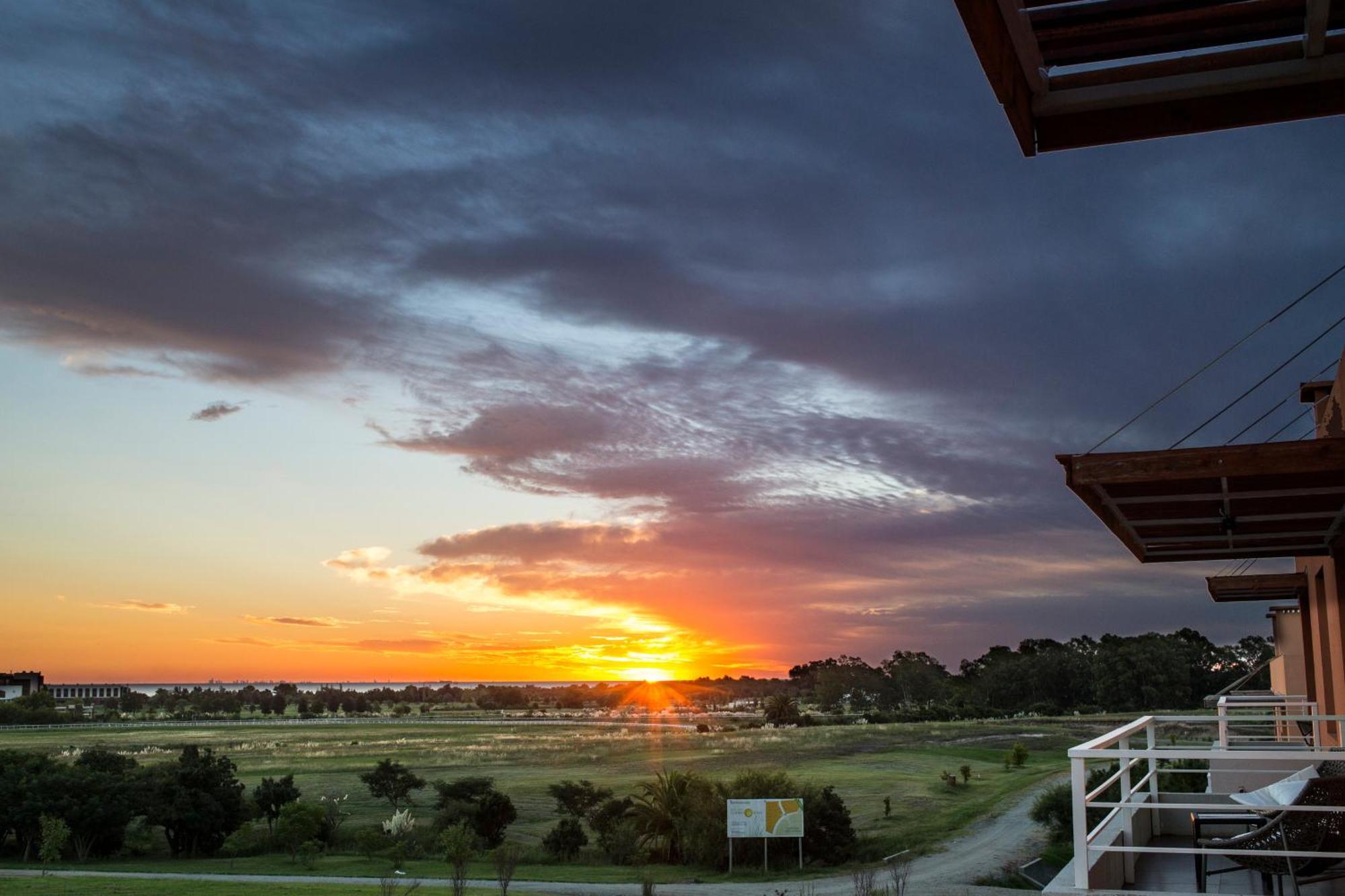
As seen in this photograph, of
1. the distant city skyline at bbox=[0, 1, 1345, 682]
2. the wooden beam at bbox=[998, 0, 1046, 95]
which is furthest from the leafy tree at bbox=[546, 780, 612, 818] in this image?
the wooden beam at bbox=[998, 0, 1046, 95]

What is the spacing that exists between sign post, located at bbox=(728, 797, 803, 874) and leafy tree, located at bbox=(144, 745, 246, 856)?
63.4 feet

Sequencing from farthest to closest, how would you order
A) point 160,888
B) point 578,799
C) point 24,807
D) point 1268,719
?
1. point 578,799
2. point 24,807
3. point 160,888
4. point 1268,719

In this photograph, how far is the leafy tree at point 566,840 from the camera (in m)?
38.2

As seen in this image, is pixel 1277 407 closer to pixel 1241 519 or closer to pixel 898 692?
pixel 1241 519

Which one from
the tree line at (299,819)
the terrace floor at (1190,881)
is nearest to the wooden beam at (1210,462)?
the terrace floor at (1190,881)

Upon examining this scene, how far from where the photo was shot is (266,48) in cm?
2538

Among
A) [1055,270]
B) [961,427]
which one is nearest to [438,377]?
[961,427]

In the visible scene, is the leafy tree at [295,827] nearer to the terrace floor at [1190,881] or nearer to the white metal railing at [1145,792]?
the white metal railing at [1145,792]

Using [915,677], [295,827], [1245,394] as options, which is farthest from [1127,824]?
[915,677]

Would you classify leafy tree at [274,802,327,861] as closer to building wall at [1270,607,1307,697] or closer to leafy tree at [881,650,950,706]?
building wall at [1270,607,1307,697]

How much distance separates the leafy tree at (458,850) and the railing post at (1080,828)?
25.0 m

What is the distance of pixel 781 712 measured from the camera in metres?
85.6

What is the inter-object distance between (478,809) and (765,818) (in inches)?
557

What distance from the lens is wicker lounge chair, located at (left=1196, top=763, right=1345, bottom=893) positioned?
510 centimetres
